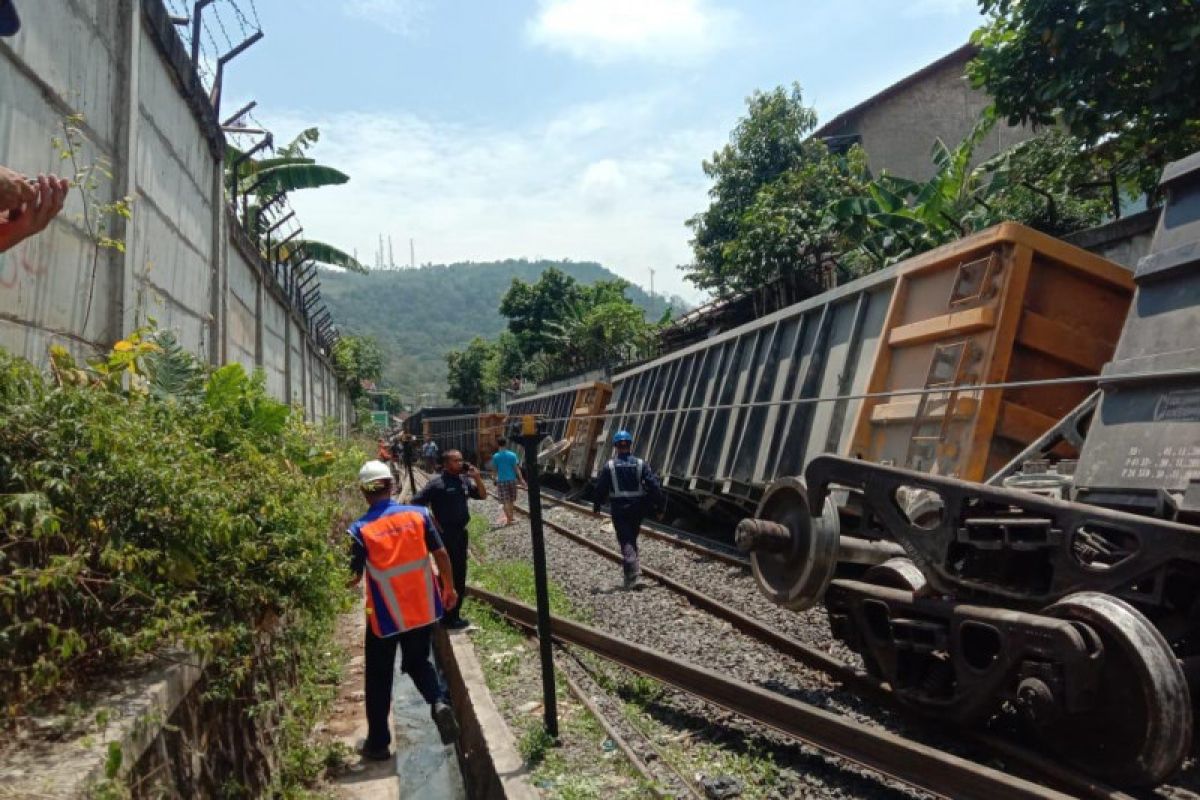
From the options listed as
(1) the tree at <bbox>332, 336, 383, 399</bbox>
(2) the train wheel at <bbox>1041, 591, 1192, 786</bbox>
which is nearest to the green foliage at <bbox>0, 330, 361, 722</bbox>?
(2) the train wheel at <bbox>1041, 591, 1192, 786</bbox>

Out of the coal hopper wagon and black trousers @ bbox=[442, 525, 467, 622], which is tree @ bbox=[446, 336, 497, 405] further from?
the coal hopper wagon

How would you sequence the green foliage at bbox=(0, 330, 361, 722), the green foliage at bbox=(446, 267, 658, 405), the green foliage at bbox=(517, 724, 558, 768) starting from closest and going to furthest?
the green foliage at bbox=(0, 330, 361, 722) < the green foliage at bbox=(517, 724, 558, 768) < the green foliage at bbox=(446, 267, 658, 405)

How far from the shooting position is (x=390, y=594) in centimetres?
522

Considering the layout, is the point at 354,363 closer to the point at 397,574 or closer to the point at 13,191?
the point at 397,574

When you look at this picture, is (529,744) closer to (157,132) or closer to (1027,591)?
(1027,591)

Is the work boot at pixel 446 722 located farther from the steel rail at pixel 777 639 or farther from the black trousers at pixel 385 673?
the steel rail at pixel 777 639

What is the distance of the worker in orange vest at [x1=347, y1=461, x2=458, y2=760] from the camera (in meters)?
5.21

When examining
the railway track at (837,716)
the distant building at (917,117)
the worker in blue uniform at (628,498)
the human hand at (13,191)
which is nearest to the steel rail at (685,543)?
the worker in blue uniform at (628,498)

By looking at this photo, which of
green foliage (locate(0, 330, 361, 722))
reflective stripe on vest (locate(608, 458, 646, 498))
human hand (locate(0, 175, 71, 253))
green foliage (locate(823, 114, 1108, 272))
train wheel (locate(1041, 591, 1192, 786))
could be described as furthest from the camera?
green foliage (locate(823, 114, 1108, 272))

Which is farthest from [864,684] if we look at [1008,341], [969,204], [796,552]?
[969,204]

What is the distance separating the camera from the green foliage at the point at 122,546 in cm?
265

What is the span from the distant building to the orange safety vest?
92.9 feet

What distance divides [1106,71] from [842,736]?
29.7 ft

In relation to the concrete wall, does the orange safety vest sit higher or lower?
lower
